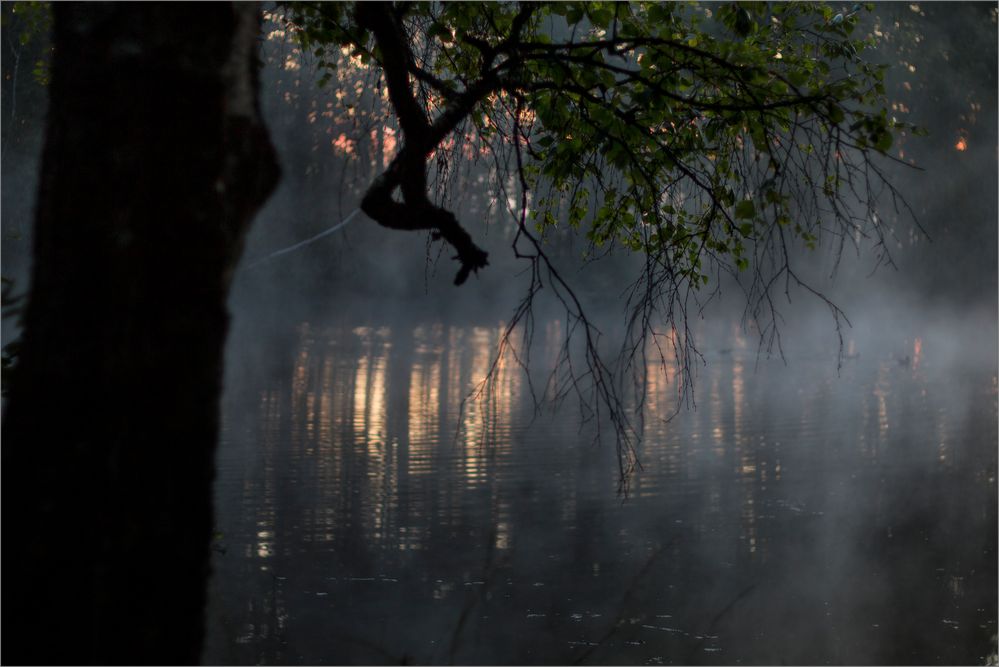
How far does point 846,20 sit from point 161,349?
12.9ft

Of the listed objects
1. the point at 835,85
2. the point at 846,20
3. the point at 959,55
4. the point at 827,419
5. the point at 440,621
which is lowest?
the point at 440,621

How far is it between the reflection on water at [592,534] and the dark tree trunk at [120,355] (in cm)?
78

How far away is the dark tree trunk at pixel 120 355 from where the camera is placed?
2109 millimetres

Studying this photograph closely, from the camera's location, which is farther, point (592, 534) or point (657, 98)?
point (592, 534)

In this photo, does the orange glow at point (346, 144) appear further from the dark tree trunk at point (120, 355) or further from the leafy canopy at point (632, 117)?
the dark tree trunk at point (120, 355)

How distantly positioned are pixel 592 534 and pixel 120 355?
875 cm

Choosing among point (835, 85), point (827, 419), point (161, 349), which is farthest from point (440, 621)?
point (827, 419)

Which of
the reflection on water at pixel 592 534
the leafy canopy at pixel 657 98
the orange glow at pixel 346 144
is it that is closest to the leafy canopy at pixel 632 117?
the leafy canopy at pixel 657 98

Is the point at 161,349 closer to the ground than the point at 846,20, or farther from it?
closer to the ground

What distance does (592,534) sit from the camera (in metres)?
10.4

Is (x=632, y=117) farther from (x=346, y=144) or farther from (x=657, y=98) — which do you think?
(x=346, y=144)

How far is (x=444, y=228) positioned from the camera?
3555 millimetres

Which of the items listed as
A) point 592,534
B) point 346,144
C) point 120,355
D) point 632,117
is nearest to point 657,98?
point 632,117

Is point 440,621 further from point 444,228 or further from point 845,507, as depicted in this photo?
point 845,507
